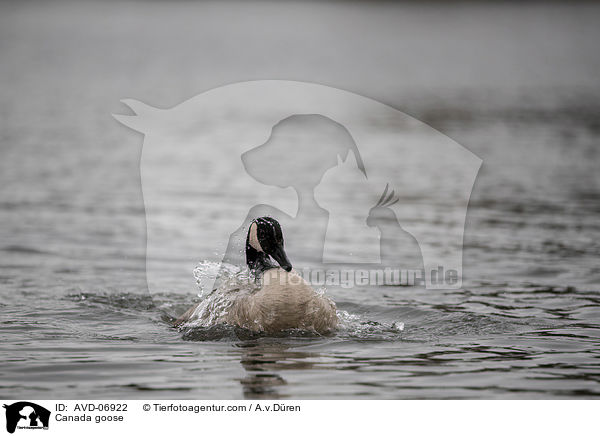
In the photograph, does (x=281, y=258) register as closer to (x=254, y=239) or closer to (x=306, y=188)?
(x=254, y=239)

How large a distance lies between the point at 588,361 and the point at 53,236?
992 cm

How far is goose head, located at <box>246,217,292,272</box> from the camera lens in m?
10.3

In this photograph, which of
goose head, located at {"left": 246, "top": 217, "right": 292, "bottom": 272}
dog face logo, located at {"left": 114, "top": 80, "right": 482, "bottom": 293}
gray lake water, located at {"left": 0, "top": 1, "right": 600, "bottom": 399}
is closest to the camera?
gray lake water, located at {"left": 0, "top": 1, "right": 600, "bottom": 399}

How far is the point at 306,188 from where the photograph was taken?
2091cm

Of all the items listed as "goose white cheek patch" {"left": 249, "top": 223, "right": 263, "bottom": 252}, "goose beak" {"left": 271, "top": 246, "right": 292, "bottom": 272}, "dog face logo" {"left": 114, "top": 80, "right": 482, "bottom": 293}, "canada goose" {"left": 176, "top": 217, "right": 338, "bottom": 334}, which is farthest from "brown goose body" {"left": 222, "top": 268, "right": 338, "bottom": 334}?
"dog face logo" {"left": 114, "top": 80, "right": 482, "bottom": 293}

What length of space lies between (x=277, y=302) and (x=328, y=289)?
11.2 ft

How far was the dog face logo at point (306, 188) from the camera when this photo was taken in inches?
602

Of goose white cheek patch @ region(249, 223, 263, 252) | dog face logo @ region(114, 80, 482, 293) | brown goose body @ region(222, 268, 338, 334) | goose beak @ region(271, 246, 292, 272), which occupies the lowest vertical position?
brown goose body @ region(222, 268, 338, 334)

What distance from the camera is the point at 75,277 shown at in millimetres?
13578
